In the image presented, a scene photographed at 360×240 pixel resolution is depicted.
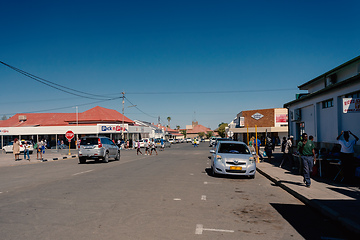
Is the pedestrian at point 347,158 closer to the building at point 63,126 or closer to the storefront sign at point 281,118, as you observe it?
the storefront sign at point 281,118

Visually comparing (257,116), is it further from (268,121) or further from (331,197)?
(331,197)

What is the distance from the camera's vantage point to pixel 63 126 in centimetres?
4909

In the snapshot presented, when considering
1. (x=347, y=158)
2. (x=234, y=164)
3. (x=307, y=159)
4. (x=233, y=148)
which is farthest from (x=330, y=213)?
(x=233, y=148)

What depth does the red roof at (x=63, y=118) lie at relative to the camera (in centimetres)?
5800

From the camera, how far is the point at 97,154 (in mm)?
20641

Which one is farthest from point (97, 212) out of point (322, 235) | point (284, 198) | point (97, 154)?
point (97, 154)

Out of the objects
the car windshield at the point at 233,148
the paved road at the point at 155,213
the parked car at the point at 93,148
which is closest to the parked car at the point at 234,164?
the car windshield at the point at 233,148

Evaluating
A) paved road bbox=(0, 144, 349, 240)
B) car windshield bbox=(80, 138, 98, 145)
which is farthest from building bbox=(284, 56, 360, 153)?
car windshield bbox=(80, 138, 98, 145)

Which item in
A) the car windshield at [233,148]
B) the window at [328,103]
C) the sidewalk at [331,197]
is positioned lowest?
the sidewalk at [331,197]

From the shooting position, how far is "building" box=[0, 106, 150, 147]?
160 ft

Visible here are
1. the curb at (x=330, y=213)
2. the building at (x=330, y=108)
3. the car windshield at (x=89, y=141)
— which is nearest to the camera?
the curb at (x=330, y=213)

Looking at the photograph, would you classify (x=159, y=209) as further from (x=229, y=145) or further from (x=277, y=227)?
(x=229, y=145)

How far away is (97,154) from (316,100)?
1425 centimetres

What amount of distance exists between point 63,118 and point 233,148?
5655cm
